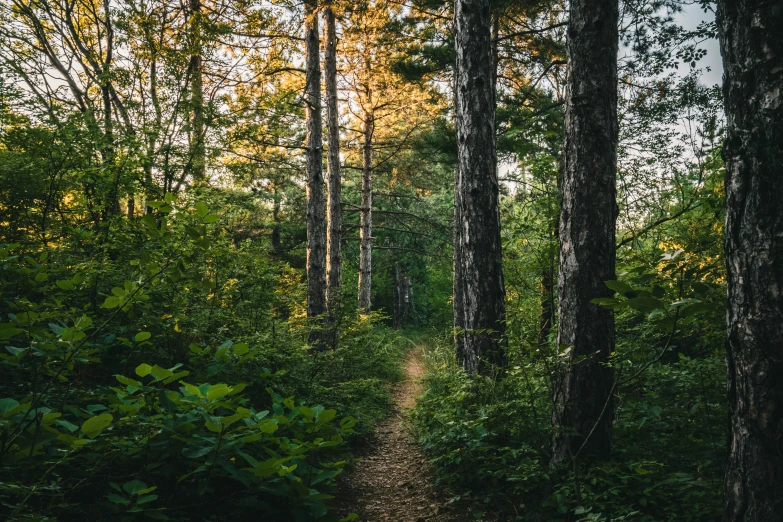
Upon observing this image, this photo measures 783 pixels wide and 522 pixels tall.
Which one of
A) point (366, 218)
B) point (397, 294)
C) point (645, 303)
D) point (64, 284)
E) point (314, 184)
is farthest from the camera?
point (397, 294)

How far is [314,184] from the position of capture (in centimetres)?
936

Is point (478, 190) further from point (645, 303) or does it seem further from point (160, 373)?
point (160, 373)

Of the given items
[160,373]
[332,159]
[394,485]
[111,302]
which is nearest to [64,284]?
[111,302]

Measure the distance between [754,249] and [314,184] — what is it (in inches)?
334

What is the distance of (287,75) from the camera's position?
41.6 ft

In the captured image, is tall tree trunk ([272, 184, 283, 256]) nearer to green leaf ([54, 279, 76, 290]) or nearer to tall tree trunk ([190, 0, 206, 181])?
tall tree trunk ([190, 0, 206, 181])

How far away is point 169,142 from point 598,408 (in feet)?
24.8

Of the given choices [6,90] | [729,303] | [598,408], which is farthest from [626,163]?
[6,90]

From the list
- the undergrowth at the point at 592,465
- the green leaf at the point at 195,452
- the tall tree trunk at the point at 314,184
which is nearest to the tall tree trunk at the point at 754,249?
the undergrowth at the point at 592,465

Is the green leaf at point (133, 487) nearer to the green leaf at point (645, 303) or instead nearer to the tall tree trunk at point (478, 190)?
the green leaf at point (645, 303)

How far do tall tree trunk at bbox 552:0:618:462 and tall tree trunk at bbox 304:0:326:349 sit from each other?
6301mm

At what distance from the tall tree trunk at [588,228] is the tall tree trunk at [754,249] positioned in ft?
5.74

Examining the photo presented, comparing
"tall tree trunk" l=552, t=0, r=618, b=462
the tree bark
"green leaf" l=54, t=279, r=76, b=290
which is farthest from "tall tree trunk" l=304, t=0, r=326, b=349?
the tree bark

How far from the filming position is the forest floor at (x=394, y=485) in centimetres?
387
